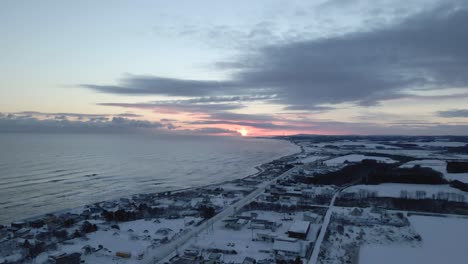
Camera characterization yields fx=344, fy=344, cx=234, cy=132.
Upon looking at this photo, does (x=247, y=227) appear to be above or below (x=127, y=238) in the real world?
above

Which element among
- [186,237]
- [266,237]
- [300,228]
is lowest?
[186,237]

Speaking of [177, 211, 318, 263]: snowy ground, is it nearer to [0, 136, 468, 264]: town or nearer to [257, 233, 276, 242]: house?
[0, 136, 468, 264]: town

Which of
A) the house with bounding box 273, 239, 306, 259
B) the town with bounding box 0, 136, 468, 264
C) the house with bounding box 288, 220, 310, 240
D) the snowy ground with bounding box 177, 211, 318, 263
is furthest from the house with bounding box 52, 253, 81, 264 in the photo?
the house with bounding box 288, 220, 310, 240

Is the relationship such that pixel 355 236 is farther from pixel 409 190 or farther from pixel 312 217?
pixel 409 190

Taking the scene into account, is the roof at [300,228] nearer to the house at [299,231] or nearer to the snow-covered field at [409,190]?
the house at [299,231]

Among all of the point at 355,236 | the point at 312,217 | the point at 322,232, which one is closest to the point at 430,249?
the point at 355,236

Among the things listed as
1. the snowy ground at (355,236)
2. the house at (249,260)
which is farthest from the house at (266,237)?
the house at (249,260)

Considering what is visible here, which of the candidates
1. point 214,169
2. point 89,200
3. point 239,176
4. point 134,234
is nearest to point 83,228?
point 134,234
